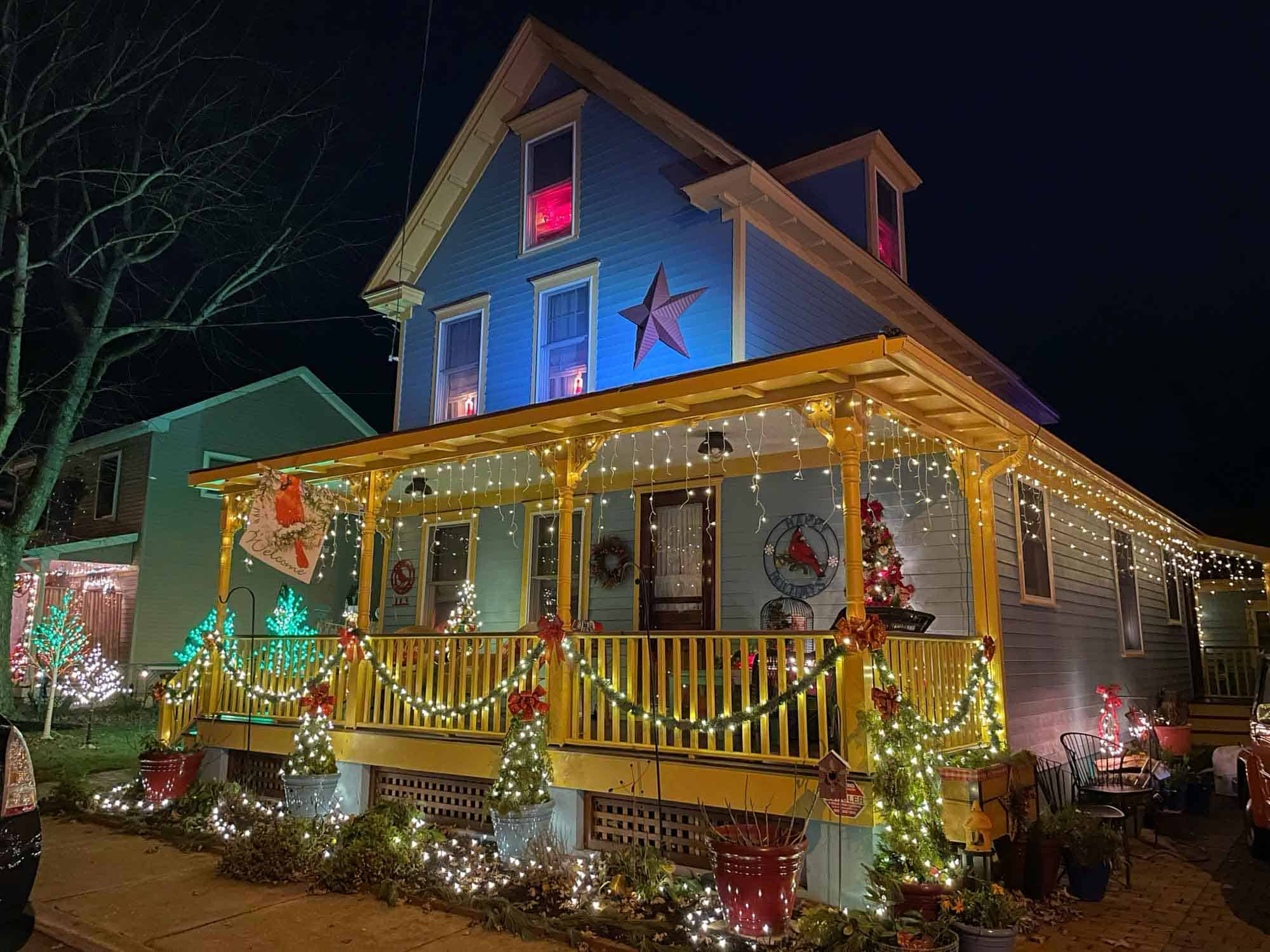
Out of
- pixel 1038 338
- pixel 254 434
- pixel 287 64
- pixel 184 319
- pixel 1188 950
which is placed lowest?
pixel 1188 950

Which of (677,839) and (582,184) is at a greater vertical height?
(582,184)

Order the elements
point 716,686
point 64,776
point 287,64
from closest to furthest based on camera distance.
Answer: point 716,686 → point 64,776 → point 287,64

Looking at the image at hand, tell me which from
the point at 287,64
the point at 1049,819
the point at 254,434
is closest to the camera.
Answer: the point at 1049,819

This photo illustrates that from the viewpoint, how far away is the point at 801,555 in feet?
33.6

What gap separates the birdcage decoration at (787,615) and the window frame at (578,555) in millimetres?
2653

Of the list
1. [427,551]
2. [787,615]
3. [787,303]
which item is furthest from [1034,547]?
[427,551]

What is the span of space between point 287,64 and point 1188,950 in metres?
18.8

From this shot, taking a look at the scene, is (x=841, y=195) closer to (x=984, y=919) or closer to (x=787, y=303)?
(x=787, y=303)

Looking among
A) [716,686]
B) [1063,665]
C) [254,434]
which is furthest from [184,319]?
[1063,665]

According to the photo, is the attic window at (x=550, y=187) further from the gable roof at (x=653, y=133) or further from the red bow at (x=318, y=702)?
the red bow at (x=318, y=702)

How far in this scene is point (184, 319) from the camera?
18.9m

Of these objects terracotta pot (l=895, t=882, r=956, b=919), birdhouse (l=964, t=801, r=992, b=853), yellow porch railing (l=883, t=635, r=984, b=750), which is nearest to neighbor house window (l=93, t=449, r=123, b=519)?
yellow porch railing (l=883, t=635, r=984, b=750)

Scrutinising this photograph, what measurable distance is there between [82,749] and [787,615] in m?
11.6

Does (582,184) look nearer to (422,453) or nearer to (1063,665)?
(422,453)
